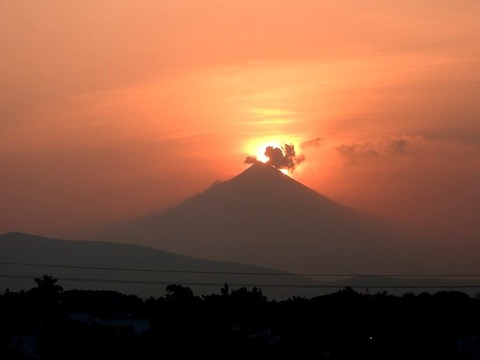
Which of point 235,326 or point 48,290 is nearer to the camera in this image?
point 48,290

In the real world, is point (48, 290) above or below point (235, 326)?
above

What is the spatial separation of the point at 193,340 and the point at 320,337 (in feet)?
42.7

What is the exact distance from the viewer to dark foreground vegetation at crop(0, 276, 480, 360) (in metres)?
46.1

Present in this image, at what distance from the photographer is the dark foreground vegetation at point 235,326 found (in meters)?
46.1

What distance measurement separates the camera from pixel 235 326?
70875 mm

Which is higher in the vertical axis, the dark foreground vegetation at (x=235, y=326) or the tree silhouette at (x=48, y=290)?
the tree silhouette at (x=48, y=290)

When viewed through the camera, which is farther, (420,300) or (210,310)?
(420,300)

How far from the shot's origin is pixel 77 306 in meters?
78.1

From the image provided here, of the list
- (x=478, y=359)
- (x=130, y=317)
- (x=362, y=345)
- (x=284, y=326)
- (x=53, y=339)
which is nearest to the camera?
(x=53, y=339)

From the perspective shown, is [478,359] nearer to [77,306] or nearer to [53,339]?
[53,339]

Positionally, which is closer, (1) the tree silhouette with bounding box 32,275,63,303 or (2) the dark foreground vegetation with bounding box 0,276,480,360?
(2) the dark foreground vegetation with bounding box 0,276,480,360

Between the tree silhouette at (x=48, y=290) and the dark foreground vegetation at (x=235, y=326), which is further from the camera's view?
the tree silhouette at (x=48, y=290)

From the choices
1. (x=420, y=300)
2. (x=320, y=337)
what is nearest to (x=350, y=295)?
(x=420, y=300)

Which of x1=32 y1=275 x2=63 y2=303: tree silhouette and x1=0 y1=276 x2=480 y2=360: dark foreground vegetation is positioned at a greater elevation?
x1=32 y1=275 x2=63 y2=303: tree silhouette
